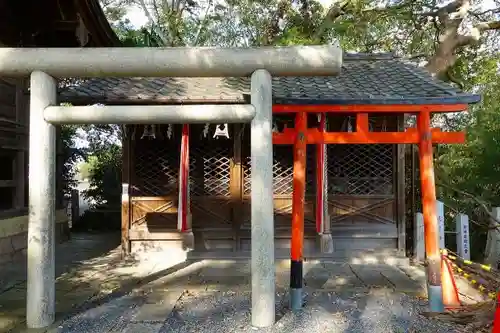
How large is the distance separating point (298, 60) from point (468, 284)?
470 centimetres

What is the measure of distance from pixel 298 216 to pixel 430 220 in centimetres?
173

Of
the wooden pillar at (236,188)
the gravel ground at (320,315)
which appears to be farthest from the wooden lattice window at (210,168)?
the gravel ground at (320,315)

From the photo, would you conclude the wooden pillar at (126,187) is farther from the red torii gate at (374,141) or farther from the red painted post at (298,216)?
the red painted post at (298,216)

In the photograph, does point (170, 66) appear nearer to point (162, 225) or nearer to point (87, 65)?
point (87, 65)

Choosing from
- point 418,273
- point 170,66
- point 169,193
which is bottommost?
point 418,273

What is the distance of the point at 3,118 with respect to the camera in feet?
24.1

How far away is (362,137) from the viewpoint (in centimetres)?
550

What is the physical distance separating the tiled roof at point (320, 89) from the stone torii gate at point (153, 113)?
779mm

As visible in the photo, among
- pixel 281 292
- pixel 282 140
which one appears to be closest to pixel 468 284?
pixel 281 292

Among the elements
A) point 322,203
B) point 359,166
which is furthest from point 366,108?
point 359,166

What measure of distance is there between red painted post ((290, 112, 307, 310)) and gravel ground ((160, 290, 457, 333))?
0.93 feet

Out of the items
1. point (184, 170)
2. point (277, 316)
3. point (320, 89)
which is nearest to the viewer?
point (277, 316)

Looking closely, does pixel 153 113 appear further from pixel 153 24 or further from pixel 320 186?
pixel 153 24

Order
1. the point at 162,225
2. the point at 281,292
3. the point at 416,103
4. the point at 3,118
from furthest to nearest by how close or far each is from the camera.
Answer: the point at 162,225
the point at 3,118
the point at 281,292
the point at 416,103
